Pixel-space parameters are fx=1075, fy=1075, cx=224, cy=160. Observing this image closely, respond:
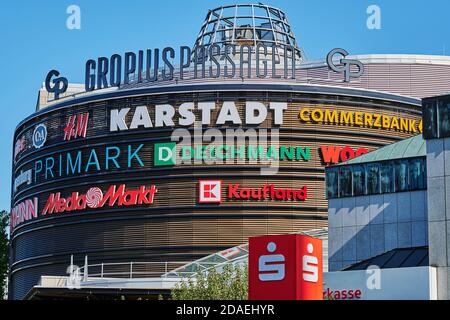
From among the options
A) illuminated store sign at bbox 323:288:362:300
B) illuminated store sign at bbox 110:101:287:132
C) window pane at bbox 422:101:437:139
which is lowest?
illuminated store sign at bbox 323:288:362:300

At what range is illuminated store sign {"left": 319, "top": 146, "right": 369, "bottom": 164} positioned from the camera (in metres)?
107

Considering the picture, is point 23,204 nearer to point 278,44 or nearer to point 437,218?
point 278,44

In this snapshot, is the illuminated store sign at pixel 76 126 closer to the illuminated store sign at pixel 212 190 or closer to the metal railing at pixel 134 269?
the metal railing at pixel 134 269

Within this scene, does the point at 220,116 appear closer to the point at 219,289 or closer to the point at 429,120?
the point at 429,120

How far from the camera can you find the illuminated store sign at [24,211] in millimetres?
115500

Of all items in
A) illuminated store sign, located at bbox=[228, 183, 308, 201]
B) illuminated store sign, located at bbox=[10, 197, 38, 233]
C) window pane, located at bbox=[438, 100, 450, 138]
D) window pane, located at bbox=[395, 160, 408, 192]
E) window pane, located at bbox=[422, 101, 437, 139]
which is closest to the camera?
window pane, located at bbox=[438, 100, 450, 138]

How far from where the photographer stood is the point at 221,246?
104 meters

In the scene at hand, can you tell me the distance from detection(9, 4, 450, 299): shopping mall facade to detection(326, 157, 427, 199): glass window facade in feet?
86.3

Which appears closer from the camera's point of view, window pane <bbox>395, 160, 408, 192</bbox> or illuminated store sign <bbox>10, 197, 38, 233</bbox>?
window pane <bbox>395, 160, 408, 192</bbox>

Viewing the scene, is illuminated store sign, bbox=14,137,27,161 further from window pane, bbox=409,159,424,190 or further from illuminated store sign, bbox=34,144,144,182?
window pane, bbox=409,159,424,190

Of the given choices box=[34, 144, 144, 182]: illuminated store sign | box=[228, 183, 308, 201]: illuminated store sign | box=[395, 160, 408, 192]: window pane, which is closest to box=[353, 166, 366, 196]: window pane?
box=[395, 160, 408, 192]: window pane

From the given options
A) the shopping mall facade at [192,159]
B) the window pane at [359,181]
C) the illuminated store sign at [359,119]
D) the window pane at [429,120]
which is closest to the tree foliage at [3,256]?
the shopping mall facade at [192,159]

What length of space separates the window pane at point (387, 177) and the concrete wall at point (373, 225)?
50cm
